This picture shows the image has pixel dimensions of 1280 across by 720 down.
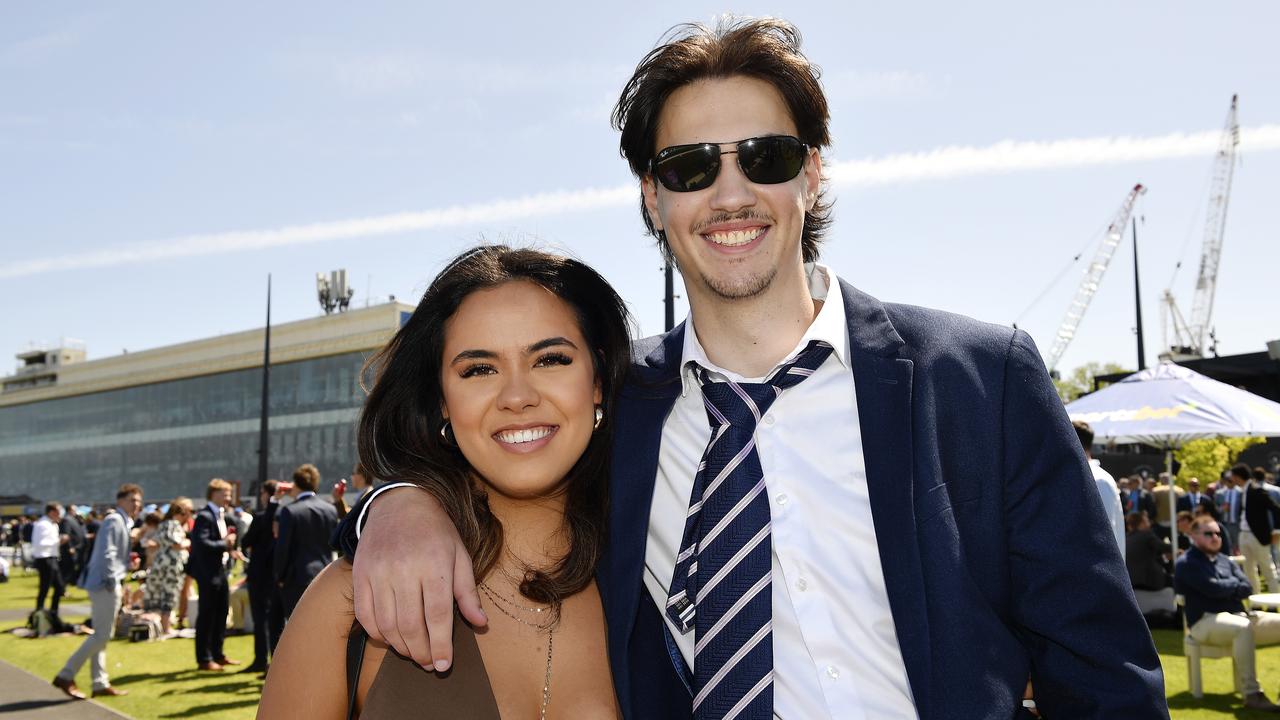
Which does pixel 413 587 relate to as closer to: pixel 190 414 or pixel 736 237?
pixel 736 237

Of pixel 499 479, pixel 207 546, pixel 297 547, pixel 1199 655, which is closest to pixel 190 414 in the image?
pixel 207 546

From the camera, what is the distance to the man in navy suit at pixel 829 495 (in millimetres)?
1847

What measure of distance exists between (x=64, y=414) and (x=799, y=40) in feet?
307

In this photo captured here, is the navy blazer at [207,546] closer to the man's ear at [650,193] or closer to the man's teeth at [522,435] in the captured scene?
the man's ear at [650,193]

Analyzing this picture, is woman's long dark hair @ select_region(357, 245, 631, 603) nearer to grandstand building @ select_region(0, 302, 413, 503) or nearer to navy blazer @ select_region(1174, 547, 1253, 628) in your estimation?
navy blazer @ select_region(1174, 547, 1253, 628)

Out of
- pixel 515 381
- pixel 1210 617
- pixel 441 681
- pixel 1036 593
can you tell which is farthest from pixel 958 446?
pixel 1210 617

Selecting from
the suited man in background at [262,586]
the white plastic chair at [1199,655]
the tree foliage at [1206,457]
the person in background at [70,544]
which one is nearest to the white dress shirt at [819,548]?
the white plastic chair at [1199,655]

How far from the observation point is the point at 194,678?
1052 cm

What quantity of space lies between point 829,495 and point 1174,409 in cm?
1000

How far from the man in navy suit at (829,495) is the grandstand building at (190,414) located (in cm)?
4426

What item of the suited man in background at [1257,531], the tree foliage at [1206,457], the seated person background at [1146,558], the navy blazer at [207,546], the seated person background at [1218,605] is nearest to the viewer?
the seated person background at [1218,605]

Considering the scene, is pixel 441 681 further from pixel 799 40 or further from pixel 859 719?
pixel 799 40

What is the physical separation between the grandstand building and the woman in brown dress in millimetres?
43831

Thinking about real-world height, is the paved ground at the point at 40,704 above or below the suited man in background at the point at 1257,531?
below
